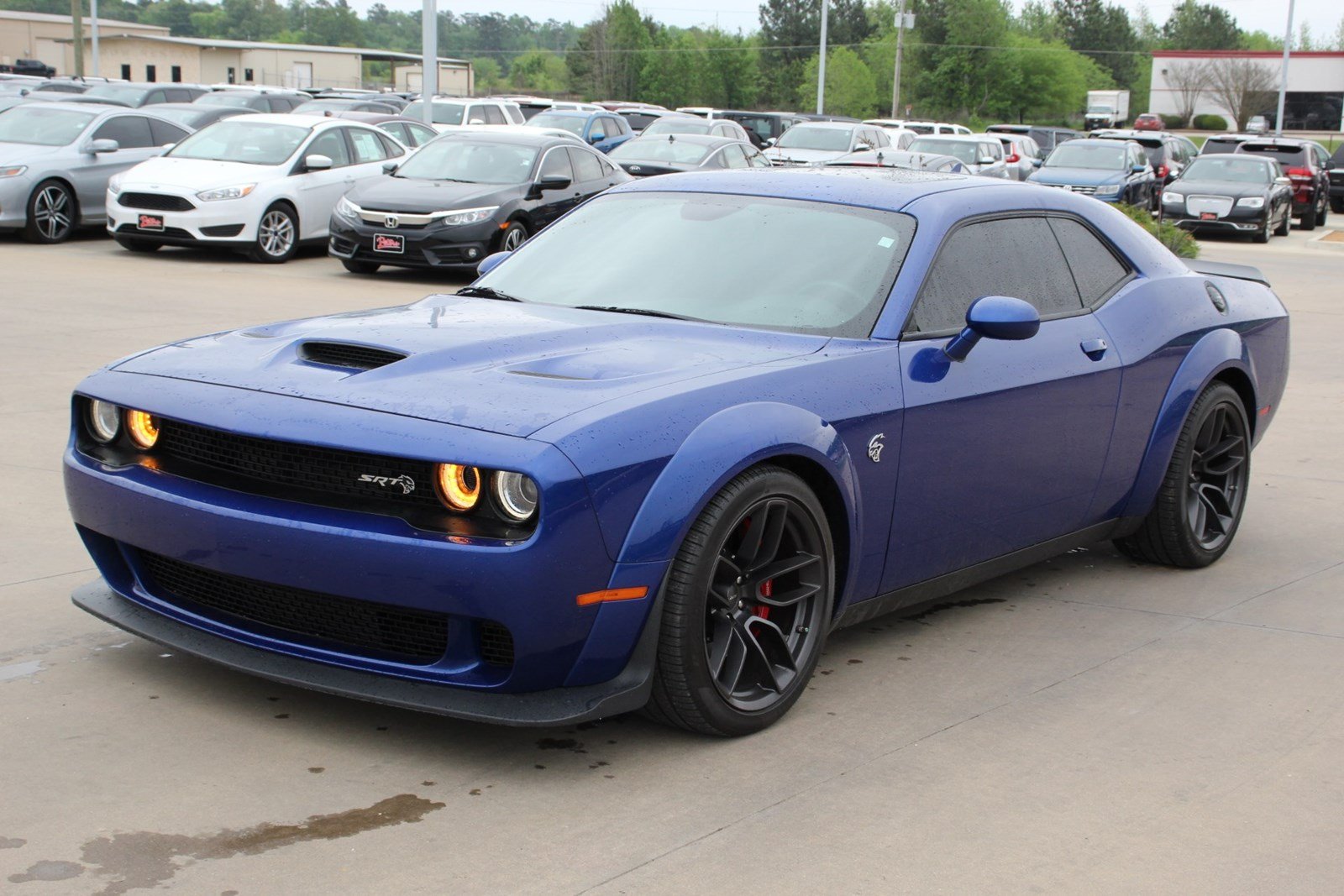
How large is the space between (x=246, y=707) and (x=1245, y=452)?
4.06 m

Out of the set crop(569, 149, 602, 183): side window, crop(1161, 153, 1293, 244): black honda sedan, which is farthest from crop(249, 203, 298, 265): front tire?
crop(1161, 153, 1293, 244): black honda sedan

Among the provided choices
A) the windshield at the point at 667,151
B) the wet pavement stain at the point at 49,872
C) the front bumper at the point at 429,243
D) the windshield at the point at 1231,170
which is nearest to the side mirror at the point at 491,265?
the wet pavement stain at the point at 49,872

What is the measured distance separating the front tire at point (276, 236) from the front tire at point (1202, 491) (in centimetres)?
1247

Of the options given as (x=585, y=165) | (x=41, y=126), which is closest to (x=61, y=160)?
(x=41, y=126)

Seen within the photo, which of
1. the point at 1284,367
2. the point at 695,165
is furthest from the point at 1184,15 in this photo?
the point at 1284,367

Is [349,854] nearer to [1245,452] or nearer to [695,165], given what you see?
[1245,452]

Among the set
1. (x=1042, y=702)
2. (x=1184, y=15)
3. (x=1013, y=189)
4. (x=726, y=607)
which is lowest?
(x=1042, y=702)

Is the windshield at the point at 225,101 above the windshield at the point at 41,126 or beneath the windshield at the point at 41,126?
above

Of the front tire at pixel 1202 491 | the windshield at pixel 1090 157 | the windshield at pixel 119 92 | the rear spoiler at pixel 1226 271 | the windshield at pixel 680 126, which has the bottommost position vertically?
the front tire at pixel 1202 491

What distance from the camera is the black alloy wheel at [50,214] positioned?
673 inches

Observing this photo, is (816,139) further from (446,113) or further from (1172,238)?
(1172,238)

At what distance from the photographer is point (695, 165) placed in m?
21.2

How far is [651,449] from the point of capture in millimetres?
3674

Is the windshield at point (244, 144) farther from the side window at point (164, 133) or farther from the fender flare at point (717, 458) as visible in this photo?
the fender flare at point (717, 458)
